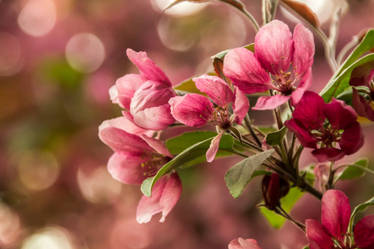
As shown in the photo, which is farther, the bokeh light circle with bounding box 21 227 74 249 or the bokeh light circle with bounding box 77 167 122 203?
the bokeh light circle with bounding box 77 167 122 203

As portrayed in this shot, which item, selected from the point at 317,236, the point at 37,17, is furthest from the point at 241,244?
the point at 37,17

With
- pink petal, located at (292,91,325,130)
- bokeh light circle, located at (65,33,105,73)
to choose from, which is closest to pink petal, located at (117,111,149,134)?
pink petal, located at (292,91,325,130)

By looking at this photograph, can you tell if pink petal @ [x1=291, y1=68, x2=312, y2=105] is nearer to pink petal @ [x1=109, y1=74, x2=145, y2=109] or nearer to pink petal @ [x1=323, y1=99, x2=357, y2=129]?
pink petal @ [x1=323, y1=99, x2=357, y2=129]

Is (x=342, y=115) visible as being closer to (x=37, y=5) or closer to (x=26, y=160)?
(x=26, y=160)

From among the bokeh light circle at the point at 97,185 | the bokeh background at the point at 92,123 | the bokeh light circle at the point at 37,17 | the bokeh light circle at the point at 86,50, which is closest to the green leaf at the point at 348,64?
the bokeh background at the point at 92,123

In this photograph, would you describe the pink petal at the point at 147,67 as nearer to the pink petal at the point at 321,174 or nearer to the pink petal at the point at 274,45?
the pink petal at the point at 274,45

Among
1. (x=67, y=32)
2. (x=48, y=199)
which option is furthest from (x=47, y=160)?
(x=67, y=32)

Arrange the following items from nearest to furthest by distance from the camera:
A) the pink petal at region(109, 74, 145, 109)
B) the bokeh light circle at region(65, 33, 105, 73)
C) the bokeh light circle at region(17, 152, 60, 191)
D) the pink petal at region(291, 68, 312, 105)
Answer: the pink petal at region(291, 68, 312, 105) → the pink petal at region(109, 74, 145, 109) → the bokeh light circle at region(17, 152, 60, 191) → the bokeh light circle at region(65, 33, 105, 73)
